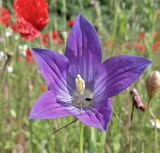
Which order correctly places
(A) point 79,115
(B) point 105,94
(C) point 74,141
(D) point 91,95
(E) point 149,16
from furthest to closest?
(C) point 74,141 < (E) point 149,16 < (D) point 91,95 < (B) point 105,94 < (A) point 79,115

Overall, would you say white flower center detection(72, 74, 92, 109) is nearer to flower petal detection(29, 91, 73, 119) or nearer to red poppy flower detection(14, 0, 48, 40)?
flower petal detection(29, 91, 73, 119)

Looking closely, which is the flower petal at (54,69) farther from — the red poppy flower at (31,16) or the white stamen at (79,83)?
the red poppy flower at (31,16)

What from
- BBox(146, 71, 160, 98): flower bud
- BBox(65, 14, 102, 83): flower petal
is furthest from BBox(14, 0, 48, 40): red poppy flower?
BBox(146, 71, 160, 98): flower bud

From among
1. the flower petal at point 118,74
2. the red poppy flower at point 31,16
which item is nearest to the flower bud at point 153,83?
the flower petal at point 118,74

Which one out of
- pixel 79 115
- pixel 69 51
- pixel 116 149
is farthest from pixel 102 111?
pixel 116 149

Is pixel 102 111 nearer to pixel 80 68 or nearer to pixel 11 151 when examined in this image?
pixel 80 68

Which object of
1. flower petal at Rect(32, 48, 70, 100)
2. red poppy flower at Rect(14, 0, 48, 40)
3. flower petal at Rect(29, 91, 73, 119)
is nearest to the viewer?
flower petal at Rect(29, 91, 73, 119)
